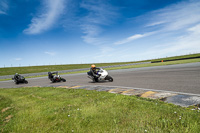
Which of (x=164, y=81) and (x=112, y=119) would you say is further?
(x=164, y=81)

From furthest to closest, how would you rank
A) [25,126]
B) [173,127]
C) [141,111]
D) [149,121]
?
[141,111] < [25,126] < [149,121] < [173,127]

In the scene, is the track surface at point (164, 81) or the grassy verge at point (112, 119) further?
the track surface at point (164, 81)

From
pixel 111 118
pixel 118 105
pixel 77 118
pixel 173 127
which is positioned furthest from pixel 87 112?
pixel 173 127

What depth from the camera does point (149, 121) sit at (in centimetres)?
318

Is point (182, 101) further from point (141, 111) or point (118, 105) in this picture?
point (118, 105)

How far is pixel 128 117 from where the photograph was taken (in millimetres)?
3492

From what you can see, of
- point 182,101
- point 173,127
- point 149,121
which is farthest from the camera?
point 182,101

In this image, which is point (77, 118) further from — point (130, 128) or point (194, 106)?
point (194, 106)

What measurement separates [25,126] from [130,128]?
2.61 metres

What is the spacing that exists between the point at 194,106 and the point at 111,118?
2457 mm

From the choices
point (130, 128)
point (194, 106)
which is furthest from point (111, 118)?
point (194, 106)

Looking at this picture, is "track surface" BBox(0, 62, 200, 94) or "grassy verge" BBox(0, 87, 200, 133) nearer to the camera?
"grassy verge" BBox(0, 87, 200, 133)

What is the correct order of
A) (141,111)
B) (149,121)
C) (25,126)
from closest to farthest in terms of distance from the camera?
(149,121), (25,126), (141,111)

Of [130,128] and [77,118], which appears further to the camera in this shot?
[77,118]
